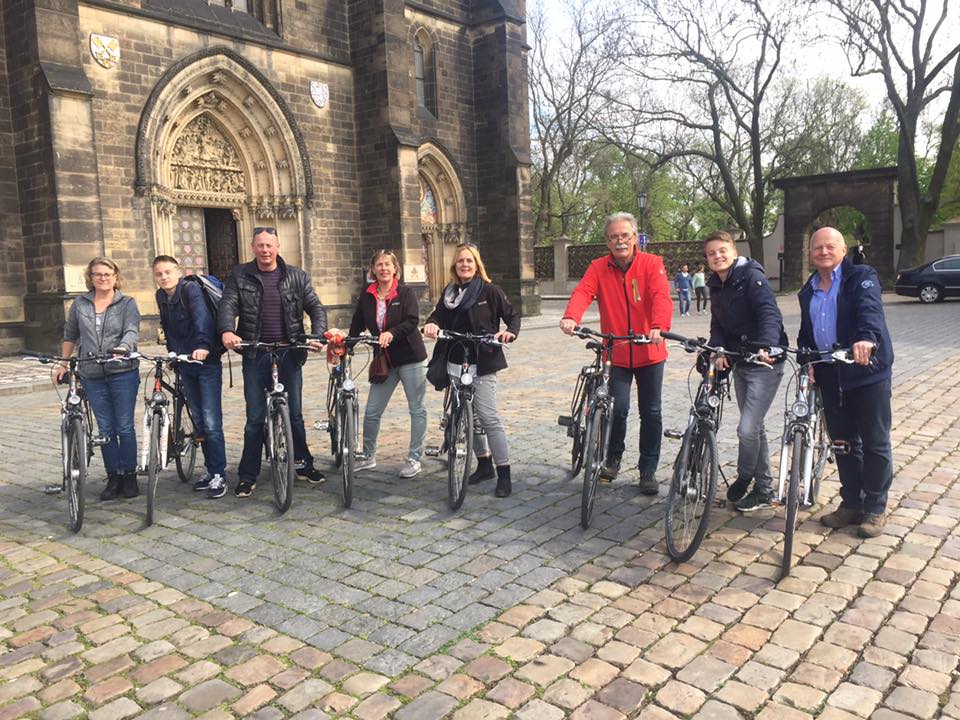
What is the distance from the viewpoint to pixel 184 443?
20.4ft

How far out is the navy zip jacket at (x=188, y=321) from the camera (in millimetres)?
5945

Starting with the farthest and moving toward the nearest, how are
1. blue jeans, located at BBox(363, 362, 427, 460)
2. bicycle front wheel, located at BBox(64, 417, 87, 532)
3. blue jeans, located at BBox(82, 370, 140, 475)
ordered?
blue jeans, located at BBox(363, 362, 427, 460), blue jeans, located at BBox(82, 370, 140, 475), bicycle front wheel, located at BBox(64, 417, 87, 532)

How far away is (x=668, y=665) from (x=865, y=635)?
919mm

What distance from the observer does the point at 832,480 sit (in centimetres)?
590

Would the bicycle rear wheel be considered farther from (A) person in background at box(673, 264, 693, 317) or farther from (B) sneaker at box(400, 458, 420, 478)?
(A) person in background at box(673, 264, 693, 317)

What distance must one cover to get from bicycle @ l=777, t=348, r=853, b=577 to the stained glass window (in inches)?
826

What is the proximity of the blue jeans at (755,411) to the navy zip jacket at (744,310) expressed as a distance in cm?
17

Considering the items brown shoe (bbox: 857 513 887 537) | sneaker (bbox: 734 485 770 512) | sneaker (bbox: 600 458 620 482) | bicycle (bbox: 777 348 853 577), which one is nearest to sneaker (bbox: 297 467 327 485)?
sneaker (bbox: 600 458 620 482)

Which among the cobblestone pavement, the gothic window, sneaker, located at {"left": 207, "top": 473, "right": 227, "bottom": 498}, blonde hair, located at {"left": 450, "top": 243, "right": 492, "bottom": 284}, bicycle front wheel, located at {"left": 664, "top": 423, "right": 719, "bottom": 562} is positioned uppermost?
the gothic window

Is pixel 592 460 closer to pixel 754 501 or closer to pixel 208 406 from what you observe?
pixel 754 501

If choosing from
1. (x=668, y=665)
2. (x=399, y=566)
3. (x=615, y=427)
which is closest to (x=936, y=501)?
(x=615, y=427)

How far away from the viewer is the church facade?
1545 cm

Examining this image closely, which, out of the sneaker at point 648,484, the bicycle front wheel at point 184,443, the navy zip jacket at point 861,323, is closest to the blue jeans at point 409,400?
the bicycle front wheel at point 184,443

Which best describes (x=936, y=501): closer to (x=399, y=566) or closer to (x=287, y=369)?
(x=399, y=566)
